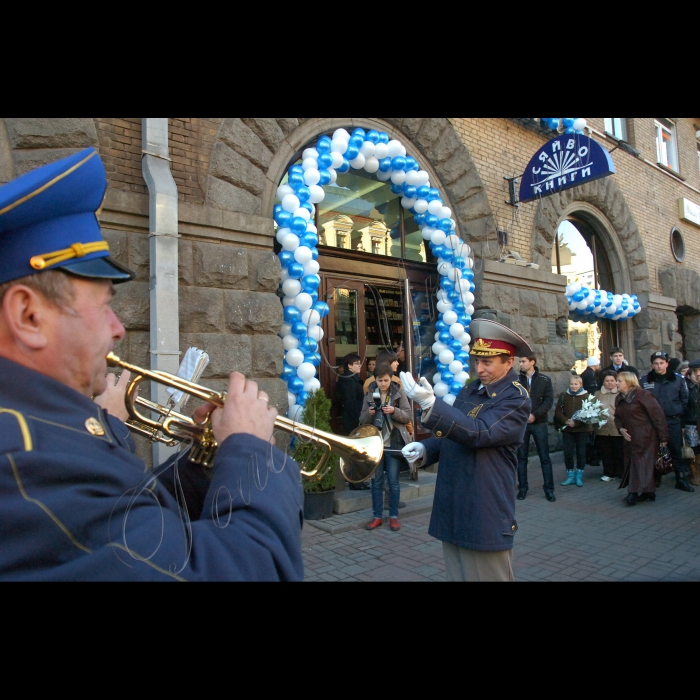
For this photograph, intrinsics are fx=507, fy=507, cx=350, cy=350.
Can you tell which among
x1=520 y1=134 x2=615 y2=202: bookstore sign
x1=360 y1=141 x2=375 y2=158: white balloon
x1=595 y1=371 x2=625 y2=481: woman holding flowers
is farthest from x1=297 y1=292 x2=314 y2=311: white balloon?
x1=520 y1=134 x2=615 y2=202: bookstore sign

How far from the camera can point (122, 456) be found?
108cm

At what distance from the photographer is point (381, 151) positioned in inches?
286

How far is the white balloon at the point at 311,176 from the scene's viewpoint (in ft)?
20.8

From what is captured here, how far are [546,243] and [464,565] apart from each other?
8928 millimetres

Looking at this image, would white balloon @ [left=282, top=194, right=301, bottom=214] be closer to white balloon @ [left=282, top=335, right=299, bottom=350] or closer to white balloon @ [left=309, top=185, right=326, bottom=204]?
white balloon @ [left=309, top=185, right=326, bottom=204]

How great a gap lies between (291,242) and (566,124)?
806 centimetres

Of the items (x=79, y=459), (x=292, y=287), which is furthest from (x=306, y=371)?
(x=79, y=459)

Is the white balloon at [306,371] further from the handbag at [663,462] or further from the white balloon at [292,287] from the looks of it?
the handbag at [663,462]

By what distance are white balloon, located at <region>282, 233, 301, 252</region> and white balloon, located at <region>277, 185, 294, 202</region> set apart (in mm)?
590

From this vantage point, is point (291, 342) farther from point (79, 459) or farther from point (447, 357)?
point (79, 459)

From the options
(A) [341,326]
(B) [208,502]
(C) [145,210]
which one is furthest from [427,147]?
(B) [208,502]

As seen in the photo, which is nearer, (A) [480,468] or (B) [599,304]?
(A) [480,468]

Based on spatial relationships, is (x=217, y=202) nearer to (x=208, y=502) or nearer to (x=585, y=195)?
(x=208, y=502)

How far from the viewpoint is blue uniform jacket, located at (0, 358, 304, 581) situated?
869mm
